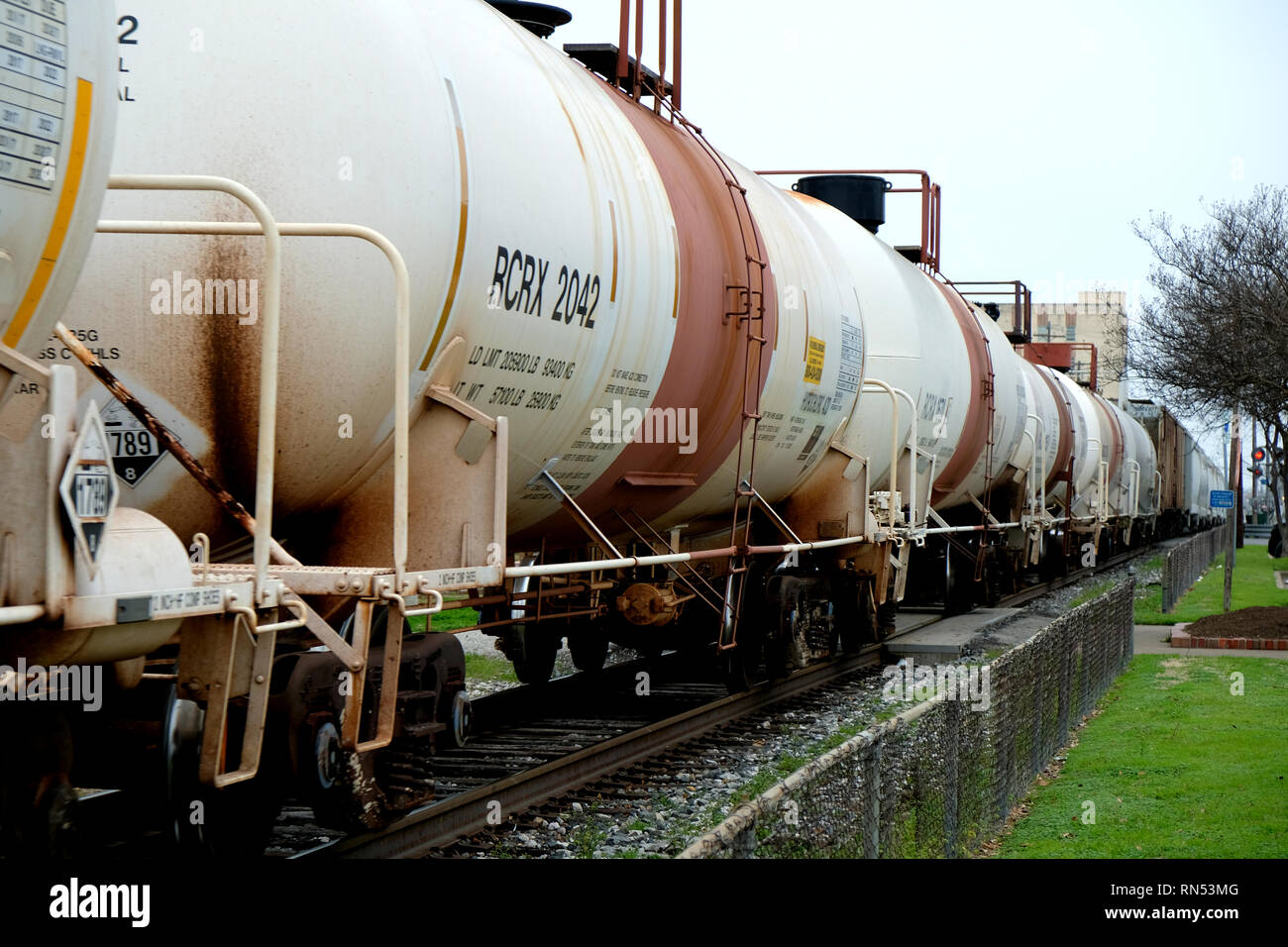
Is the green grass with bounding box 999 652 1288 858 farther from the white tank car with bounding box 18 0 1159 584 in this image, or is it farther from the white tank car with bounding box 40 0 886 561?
Result: the white tank car with bounding box 40 0 886 561

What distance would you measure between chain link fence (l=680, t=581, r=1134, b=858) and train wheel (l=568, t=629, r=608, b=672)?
4.02 meters

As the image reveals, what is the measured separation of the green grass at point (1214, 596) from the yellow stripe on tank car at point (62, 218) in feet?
59.5

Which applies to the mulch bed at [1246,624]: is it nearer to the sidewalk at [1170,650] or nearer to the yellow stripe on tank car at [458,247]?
the sidewalk at [1170,650]

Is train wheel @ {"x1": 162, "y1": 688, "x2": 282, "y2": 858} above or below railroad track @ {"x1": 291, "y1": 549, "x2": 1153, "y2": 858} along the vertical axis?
above

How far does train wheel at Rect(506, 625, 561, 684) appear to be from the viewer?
11094 mm

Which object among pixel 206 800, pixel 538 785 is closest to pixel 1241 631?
pixel 538 785

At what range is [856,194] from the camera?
14.5 meters

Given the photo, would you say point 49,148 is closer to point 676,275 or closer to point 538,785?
point 676,275

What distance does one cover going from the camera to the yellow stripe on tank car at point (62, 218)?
311cm

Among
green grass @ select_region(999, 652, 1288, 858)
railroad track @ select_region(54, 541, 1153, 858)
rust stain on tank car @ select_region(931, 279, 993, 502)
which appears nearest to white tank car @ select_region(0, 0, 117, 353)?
railroad track @ select_region(54, 541, 1153, 858)

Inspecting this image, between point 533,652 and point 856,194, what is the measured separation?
21.5 ft

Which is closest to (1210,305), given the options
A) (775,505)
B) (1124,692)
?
(1124,692)

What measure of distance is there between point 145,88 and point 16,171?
1623mm
